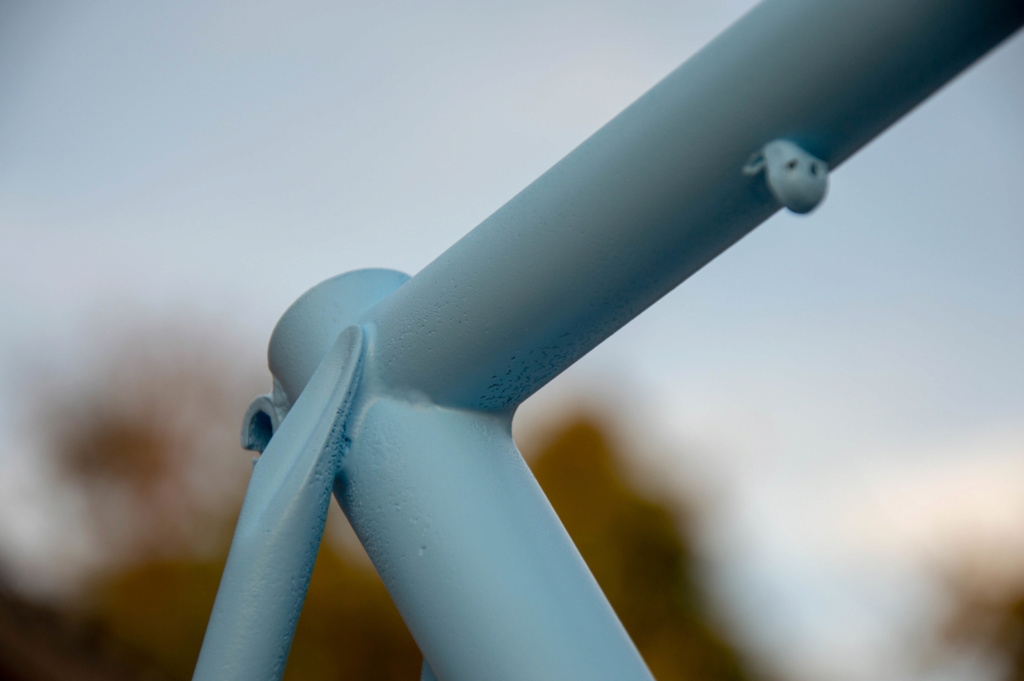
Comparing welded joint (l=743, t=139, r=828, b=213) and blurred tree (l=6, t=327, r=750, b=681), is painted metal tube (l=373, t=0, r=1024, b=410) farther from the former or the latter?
blurred tree (l=6, t=327, r=750, b=681)

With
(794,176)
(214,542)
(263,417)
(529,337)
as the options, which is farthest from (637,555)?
(794,176)

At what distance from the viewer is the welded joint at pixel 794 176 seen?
31cm

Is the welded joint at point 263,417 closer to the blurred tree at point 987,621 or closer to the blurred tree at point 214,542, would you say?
the blurred tree at point 214,542

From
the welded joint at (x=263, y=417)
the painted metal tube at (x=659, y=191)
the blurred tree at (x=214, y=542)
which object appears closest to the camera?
the painted metal tube at (x=659, y=191)

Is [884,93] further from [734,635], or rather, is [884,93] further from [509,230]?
[734,635]

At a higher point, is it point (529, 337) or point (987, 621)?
point (529, 337)

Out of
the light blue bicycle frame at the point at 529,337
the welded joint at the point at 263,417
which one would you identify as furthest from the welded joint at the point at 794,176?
the welded joint at the point at 263,417

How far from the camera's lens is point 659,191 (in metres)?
0.35

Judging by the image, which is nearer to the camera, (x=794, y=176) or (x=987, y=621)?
(x=794, y=176)

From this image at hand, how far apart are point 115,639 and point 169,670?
0.89ft

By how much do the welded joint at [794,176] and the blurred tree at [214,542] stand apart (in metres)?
2.92

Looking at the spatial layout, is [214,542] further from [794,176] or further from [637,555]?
[794,176]

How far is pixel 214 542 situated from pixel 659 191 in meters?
3.23

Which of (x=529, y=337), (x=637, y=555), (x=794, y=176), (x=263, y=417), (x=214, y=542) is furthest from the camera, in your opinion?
(x=637, y=555)
